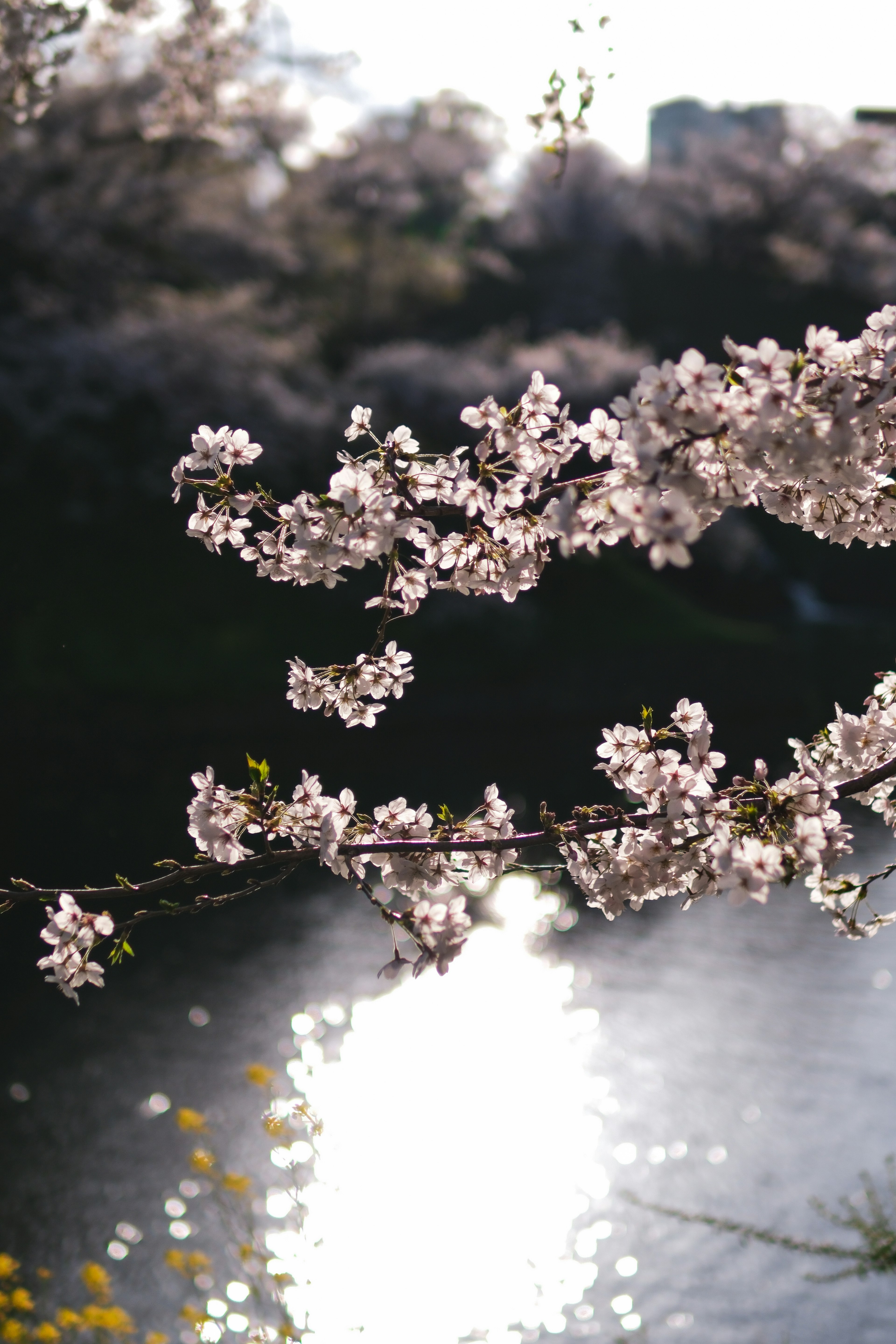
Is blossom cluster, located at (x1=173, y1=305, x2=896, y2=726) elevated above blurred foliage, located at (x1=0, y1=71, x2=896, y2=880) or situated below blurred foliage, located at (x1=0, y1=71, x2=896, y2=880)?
below

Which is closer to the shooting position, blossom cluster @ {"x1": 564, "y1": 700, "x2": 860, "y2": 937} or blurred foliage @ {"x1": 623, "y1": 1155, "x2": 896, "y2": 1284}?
blossom cluster @ {"x1": 564, "y1": 700, "x2": 860, "y2": 937}

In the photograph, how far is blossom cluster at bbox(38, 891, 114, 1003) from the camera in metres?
2.27

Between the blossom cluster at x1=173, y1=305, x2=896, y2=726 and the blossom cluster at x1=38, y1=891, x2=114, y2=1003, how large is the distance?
2.45ft

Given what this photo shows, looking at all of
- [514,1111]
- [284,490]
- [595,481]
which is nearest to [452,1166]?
A: [514,1111]

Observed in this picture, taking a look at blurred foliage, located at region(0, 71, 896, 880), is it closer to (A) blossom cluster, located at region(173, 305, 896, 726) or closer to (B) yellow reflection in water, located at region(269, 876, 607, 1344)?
(B) yellow reflection in water, located at region(269, 876, 607, 1344)

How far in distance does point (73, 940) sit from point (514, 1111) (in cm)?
743

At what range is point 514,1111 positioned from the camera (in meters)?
8.91

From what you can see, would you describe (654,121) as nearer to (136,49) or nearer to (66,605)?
(136,49)

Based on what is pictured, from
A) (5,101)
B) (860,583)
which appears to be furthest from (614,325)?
(5,101)

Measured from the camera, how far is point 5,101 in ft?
15.7

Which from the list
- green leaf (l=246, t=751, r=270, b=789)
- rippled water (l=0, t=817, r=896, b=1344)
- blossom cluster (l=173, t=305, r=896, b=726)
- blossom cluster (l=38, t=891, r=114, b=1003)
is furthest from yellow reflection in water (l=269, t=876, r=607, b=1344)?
blossom cluster (l=173, t=305, r=896, b=726)

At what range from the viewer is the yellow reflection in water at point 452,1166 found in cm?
689

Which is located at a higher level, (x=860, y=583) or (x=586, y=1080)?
(x=860, y=583)

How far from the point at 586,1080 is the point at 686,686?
1195 centimetres
